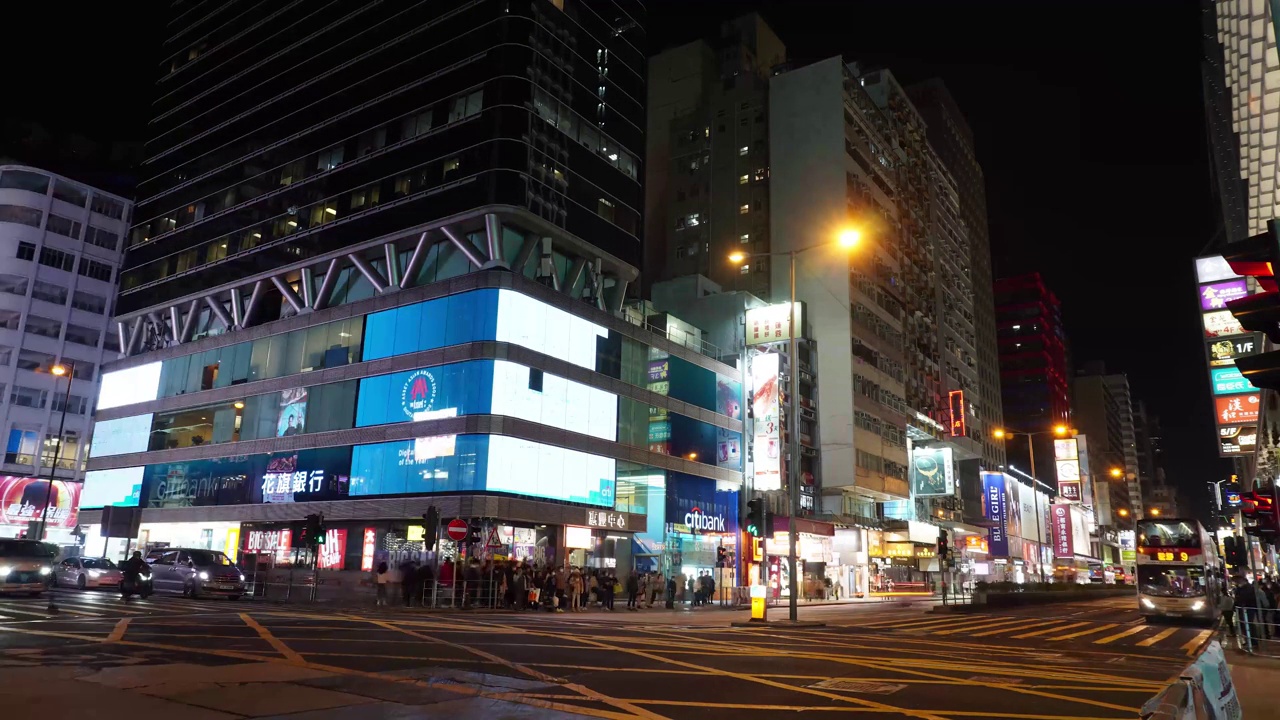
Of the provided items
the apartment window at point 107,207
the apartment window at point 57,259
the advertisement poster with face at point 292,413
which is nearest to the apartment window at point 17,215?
the apartment window at point 57,259

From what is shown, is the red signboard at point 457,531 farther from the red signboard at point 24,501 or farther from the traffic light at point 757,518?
the red signboard at point 24,501

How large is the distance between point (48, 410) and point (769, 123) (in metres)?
71.9

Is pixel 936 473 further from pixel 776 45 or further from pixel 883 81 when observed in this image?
pixel 776 45

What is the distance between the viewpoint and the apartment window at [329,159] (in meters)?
52.0

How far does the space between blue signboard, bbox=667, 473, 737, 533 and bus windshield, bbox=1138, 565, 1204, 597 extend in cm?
2495

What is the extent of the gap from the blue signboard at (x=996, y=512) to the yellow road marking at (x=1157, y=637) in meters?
78.5

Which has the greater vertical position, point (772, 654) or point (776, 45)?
point (776, 45)

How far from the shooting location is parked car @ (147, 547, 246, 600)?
101 ft

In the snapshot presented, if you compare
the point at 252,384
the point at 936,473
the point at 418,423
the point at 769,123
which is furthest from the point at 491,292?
the point at 936,473

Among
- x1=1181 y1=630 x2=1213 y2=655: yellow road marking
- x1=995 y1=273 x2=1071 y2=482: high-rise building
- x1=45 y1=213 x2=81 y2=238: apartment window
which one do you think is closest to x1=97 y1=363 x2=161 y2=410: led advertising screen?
x1=45 y1=213 x2=81 y2=238: apartment window

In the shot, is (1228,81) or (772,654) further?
(1228,81)

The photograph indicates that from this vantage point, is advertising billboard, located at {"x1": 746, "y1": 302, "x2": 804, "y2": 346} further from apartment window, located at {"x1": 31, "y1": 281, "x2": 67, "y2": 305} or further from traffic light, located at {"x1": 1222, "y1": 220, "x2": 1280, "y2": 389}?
apartment window, located at {"x1": 31, "y1": 281, "x2": 67, "y2": 305}

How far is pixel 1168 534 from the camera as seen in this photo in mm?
33969

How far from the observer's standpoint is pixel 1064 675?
44.5 ft
